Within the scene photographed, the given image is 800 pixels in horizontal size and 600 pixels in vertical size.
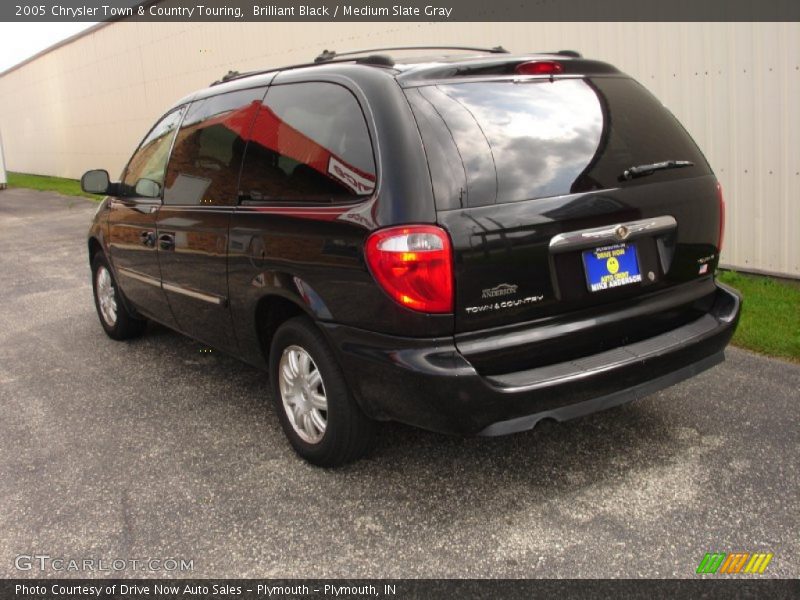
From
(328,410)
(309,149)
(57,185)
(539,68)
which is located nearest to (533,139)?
(539,68)

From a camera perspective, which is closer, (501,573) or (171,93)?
(501,573)

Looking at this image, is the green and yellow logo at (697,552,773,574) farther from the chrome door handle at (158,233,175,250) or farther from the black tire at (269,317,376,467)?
the chrome door handle at (158,233,175,250)

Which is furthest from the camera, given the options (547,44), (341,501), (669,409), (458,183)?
(547,44)

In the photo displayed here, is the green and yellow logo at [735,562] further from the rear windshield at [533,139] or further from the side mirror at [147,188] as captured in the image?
the side mirror at [147,188]

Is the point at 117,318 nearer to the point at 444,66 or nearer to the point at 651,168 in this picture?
the point at 444,66

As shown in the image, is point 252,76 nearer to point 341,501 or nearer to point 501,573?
point 341,501

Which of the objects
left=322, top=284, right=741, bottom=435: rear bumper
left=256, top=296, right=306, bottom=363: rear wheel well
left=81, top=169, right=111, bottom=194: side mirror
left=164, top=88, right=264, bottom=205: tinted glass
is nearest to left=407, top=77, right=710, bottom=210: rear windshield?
left=322, top=284, right=741, bottom=435: rear bumper

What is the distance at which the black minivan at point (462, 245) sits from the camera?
277 centimetres

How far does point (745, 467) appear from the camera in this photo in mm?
3279

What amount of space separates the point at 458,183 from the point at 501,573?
141cm

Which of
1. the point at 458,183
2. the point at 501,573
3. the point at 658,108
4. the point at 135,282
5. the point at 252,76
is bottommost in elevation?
the point at 501,573

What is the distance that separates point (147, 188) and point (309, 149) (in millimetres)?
1899

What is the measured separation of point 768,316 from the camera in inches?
212

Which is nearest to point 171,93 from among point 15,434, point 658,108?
point 15,434
